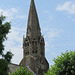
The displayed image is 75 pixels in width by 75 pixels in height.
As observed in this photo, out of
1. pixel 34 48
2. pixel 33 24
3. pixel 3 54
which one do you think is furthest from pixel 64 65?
pixel 33 24

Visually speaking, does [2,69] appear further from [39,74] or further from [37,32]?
[37,32]

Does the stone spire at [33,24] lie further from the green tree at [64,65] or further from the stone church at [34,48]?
the green tree at [64,65]

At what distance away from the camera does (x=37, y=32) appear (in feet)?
210

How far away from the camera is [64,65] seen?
2619 cm

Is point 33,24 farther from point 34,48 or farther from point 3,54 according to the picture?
point 3,54

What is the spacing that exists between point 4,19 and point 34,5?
4595 cm

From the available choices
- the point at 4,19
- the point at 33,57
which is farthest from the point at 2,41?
the point at 33,57

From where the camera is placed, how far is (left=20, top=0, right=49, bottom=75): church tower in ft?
191

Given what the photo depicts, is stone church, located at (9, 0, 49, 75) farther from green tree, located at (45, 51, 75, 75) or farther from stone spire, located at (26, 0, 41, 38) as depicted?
green tree, located at (45, 51, 75, 75)

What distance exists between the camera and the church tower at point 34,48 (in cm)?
5829

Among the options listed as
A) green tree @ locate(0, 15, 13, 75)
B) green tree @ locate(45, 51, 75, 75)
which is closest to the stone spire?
green tree @ locate(45, 51, 75, 75)

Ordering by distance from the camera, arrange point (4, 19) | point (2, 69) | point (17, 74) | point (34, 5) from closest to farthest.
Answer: point (2, 69), point (4, 19), point (17, 74), point (34, 5)

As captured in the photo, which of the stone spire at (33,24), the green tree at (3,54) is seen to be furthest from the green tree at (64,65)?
the stone spire at (33,24)

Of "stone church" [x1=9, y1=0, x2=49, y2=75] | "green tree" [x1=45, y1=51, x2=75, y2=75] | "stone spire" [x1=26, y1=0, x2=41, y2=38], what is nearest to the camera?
"green tree" [x1=45, y1=51, x2=75, y2=75]
